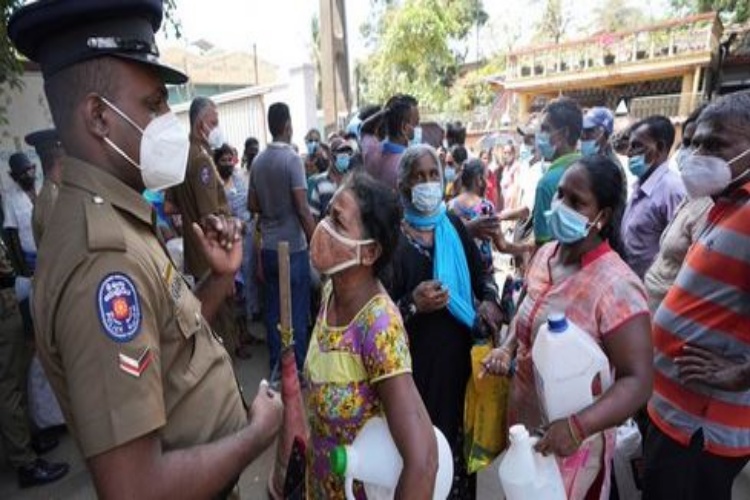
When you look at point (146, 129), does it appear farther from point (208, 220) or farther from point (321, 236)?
point (321, 236)

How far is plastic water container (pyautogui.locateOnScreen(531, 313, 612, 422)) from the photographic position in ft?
5.45

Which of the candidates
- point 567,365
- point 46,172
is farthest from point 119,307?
point 46,172

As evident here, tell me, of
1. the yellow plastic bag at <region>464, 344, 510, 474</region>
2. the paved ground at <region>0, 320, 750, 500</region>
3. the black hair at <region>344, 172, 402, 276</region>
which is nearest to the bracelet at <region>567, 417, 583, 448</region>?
the yellow plastic bag at <region>464, 344, 510, 474</region>

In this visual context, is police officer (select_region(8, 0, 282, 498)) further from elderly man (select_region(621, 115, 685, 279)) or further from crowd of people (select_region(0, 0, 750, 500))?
elderly man (select_region(621, 115, 685, 279))

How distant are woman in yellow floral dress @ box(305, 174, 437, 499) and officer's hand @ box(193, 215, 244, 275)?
0.27 meters

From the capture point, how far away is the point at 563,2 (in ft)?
102

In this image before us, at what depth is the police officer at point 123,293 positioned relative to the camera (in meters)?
0.92

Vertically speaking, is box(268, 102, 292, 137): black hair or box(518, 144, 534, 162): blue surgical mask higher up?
box(268, 102, 292, 137): black hair

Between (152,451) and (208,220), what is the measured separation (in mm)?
739

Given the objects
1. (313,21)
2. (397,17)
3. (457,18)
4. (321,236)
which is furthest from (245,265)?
(313,21)

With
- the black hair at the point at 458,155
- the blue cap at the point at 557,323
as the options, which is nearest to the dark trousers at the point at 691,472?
the blue cap at the point at 557,323

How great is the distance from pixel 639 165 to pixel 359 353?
300 centimetres

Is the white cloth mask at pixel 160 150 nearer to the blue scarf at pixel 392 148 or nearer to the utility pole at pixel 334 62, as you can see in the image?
the blue scarf at pixel 392 148

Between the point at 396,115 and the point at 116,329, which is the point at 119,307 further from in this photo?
the point at 396,115
